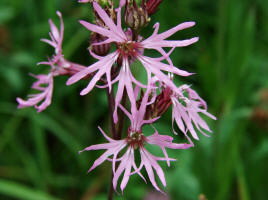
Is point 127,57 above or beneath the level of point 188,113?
above

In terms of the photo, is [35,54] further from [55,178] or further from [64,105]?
[55,178]

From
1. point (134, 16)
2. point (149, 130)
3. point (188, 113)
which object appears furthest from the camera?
point (149, 130)

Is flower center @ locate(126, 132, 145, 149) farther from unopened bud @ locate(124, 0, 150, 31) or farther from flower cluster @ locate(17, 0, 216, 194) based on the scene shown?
unopened bud @ locate(124, 0, 150, 31)

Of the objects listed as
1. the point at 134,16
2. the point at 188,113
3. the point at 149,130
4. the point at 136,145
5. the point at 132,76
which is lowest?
the point at 149,130

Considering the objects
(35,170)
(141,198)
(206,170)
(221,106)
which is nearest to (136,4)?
(221,106)

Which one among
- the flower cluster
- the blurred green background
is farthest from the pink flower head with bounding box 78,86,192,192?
the blurred green background

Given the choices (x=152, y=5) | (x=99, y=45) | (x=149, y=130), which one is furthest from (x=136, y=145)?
(x=149, y=130)

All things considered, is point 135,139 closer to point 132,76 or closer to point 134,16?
point 132,76
